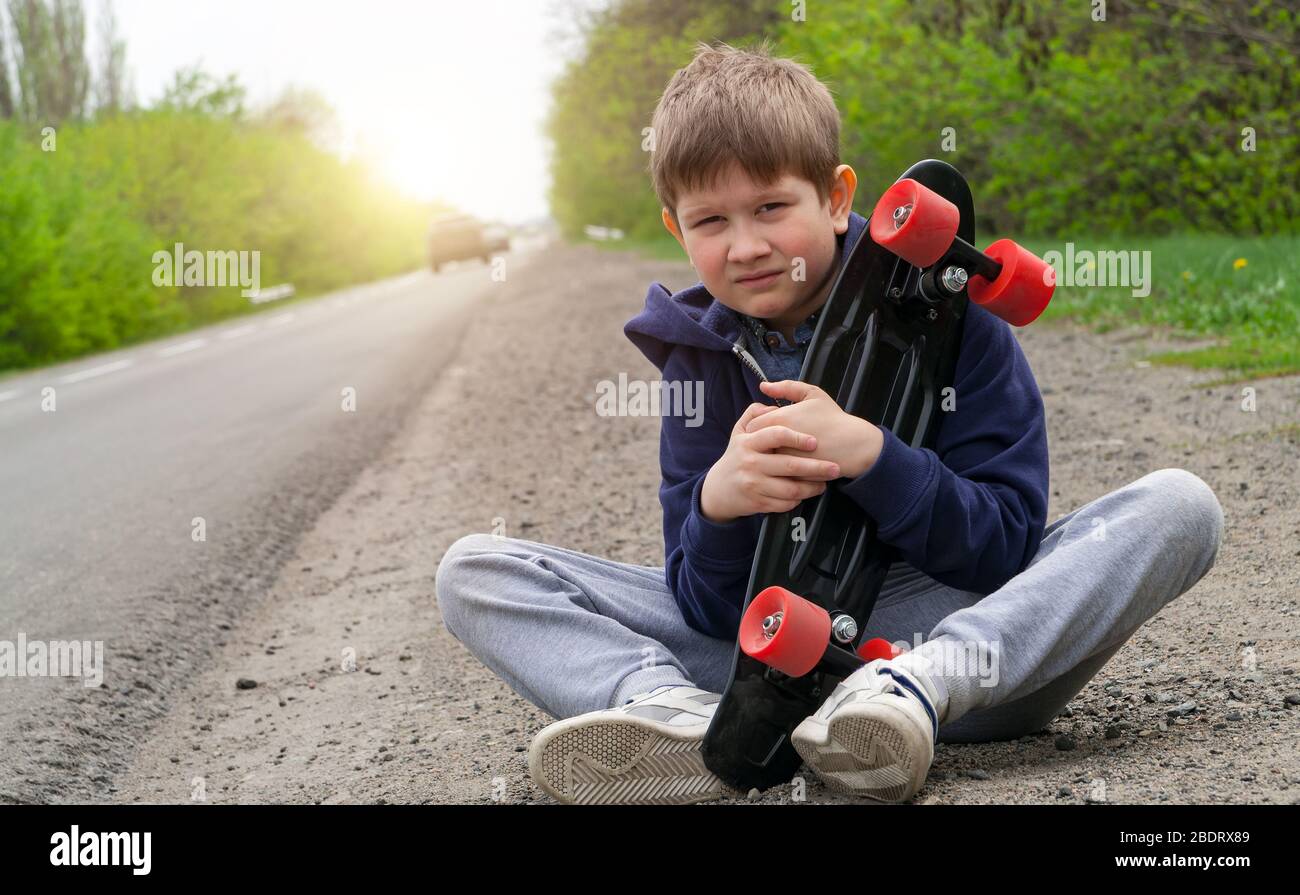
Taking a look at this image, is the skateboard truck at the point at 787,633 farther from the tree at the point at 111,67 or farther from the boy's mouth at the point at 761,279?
the tree at the point at 111,67

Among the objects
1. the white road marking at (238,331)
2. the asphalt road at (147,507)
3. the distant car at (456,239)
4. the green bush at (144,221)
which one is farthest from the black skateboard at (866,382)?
the distant car at (456,239)

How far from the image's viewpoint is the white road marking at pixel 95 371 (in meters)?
13.9

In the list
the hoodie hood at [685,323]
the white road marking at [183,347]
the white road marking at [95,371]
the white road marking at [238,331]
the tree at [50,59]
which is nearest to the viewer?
the hoodie hood at [685,323]

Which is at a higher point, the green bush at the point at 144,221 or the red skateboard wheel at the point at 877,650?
the green bush at the point at 144,221

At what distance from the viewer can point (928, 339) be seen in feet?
7.90

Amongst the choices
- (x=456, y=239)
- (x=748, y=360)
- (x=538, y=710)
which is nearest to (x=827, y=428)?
(x=748, y=360)

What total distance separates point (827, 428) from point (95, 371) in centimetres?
1417

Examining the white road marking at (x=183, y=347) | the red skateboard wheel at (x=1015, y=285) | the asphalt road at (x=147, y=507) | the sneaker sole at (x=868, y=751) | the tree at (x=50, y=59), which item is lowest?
the white road marking at (x=183, y=347)

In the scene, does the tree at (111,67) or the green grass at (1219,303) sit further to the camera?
the tree at (111,67)

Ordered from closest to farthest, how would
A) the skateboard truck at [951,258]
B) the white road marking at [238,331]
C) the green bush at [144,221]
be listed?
the skateboard truck at [951,258] < the green bush at [144,221] < the white road marking at [238,331]

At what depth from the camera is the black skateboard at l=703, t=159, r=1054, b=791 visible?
7.49 feet
